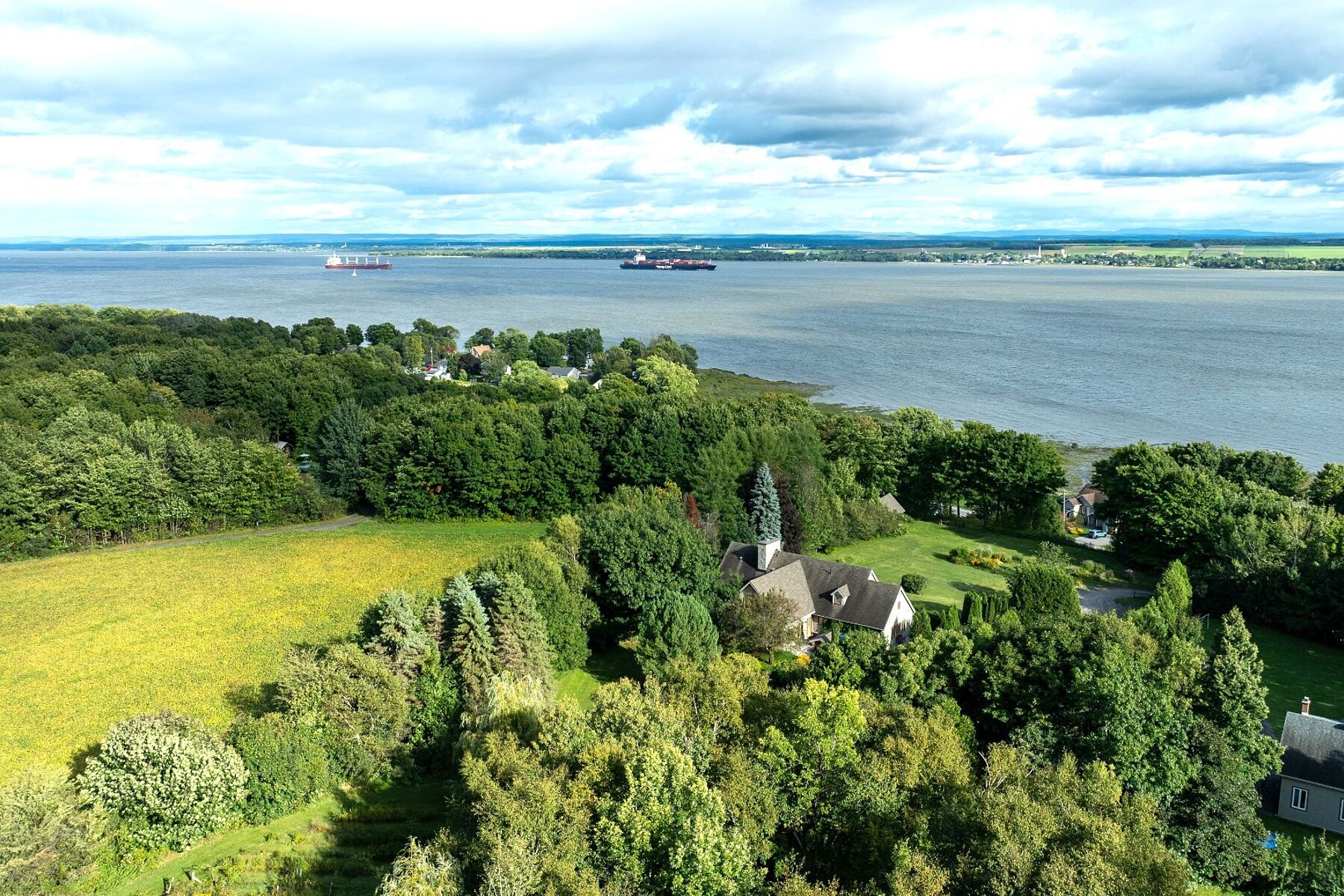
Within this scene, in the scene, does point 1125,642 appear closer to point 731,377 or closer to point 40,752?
point 40,752

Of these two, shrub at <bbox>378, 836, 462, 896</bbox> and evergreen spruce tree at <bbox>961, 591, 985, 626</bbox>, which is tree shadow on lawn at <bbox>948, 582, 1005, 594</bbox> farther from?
shrub at <bbox>378, 836, 462, 896</bbox>

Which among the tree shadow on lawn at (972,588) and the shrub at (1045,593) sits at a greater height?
the shrub at (1045,593)

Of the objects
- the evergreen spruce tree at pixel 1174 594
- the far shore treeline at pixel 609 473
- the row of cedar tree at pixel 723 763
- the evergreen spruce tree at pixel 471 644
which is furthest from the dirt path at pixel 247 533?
the evergreen spruce tree at pixel 1174 594

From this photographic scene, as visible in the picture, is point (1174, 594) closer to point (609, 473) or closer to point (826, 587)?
point (826, 587)

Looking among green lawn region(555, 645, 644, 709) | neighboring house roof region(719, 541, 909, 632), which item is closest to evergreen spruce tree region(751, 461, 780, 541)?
A: neighboring house roof region(719, 541, 909, 632)

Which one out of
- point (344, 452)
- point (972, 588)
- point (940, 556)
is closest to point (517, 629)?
point (972, 588)

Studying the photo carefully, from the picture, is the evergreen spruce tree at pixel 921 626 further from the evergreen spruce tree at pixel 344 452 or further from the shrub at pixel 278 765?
the evergreen spruce tree at pixel 344 452

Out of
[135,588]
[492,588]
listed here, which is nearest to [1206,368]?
[492,588]
